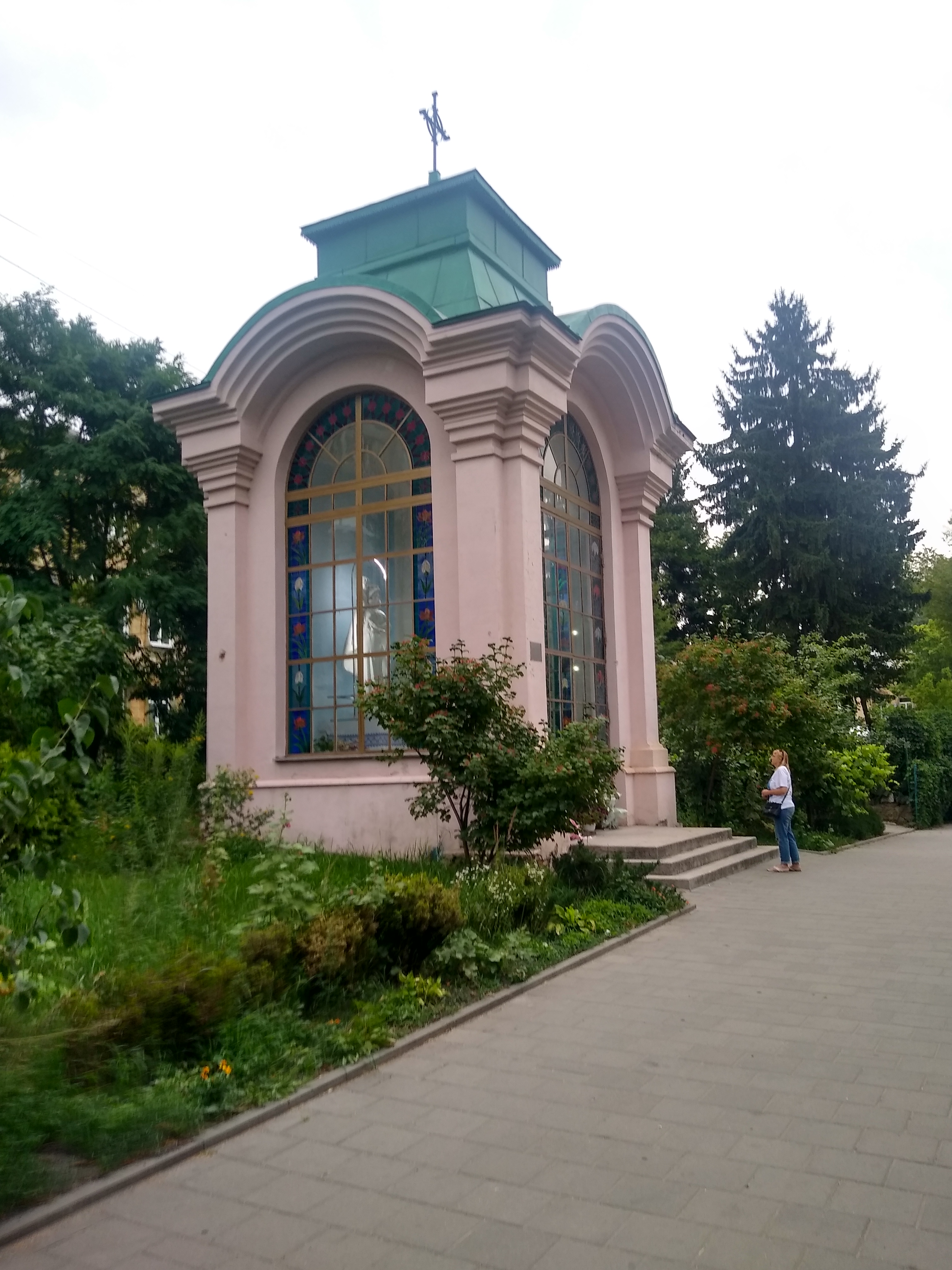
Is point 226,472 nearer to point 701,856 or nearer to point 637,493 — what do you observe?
point 637,493

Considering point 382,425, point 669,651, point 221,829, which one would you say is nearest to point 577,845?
point 221,829

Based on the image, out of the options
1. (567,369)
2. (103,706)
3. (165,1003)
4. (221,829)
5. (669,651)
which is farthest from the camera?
(669,651)

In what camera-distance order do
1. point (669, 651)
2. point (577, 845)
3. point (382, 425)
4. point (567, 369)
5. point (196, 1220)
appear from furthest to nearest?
point (669, 651), point (382, 425), point (567, 369), point (577, 845), point (196, 1220)

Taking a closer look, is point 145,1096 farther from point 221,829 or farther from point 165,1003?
point 221,829

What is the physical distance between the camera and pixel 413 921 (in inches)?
265

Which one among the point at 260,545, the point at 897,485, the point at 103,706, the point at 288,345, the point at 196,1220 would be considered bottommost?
the point at 196,1220

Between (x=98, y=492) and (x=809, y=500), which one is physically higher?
(x=809, y=500)

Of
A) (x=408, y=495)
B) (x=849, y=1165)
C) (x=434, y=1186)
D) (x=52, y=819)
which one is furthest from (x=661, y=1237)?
(x=408, y=495)

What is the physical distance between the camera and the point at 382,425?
515 inches

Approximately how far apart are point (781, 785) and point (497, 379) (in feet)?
20.5

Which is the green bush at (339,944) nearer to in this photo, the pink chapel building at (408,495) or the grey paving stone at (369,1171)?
the grey paving stone at (369,1171)

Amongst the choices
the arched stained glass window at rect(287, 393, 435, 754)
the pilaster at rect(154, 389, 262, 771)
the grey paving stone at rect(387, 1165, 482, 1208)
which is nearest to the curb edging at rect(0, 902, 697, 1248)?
the grey paving stone at rect(387, 1165, 482, 1208)

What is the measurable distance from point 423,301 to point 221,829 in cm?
625

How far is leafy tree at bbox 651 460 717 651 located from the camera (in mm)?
38844
